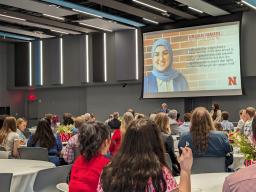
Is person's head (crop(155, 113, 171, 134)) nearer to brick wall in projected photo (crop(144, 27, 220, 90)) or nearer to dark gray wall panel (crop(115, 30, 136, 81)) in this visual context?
brick wall in projected photo (crop(144, 27, 220, 90))

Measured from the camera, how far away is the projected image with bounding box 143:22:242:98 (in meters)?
12.8

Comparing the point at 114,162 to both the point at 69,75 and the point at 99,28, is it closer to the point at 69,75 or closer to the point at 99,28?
the point at 99,28

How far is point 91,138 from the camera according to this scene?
3.09 metres

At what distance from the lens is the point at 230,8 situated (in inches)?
508

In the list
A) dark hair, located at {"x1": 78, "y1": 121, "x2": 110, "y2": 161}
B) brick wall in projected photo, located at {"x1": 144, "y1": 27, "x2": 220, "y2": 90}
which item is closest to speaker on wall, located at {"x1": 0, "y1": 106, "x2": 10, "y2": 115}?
brick wall in projected photo, located at {"x1": 144, "y1": 27, "x2": 220, "y2": 90}

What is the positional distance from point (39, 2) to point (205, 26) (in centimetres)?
539

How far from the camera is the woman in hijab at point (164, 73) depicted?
13.9m

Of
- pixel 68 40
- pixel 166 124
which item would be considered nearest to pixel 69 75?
pixel 68 40

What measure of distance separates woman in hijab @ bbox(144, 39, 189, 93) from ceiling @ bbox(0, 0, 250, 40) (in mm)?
921

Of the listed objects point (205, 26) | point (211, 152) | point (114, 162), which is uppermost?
point (205, 26)

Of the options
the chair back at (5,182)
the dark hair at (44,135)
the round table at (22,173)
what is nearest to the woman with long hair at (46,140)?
the dark hair at (44,135)

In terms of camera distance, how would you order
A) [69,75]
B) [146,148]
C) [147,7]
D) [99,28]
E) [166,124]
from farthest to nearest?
→ [69,75]
[99,28]
[147,7]
[166,124]
[146,148]

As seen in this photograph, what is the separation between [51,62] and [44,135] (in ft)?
40.5

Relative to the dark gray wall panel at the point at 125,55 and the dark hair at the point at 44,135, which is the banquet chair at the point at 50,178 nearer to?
the dark hair at the point at 44,135
